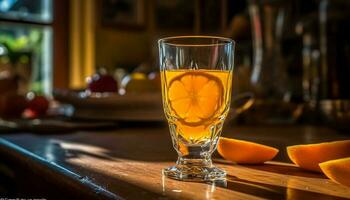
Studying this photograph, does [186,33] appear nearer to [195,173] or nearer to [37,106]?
[37,106]

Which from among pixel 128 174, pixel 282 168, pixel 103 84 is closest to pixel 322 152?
pixel 282 168

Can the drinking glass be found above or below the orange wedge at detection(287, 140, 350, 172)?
above

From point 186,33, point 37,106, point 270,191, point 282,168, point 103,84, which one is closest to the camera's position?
point 270,191

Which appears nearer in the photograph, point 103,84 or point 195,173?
point 195,173

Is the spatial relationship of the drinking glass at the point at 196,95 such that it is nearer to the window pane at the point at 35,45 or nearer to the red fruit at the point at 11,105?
the red fruit at the point at 11,105

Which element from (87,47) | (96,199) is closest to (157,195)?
(96,199)

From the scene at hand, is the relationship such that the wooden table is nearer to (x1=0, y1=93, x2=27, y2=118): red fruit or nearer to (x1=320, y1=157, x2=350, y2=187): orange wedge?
(x1=320, y1=157, x2=350, y2=187): orange wedge

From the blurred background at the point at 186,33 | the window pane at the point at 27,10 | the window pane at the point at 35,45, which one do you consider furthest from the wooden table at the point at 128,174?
the window pane at the point at 27,10

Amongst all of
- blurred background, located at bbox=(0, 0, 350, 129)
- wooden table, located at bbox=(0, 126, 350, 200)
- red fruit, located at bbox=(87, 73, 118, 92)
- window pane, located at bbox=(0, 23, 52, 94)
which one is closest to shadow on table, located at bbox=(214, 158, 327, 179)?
wooden table, located at bbox=(0, 126, 350, 200)
